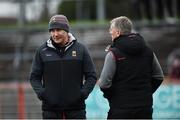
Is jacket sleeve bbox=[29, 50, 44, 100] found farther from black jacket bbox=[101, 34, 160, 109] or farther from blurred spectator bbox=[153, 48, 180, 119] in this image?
blurred spectator bbox=[153, 48, 180, 119]

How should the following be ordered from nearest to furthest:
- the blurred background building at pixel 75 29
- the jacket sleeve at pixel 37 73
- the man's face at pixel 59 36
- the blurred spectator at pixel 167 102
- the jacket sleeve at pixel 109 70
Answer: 1. the jacket sleeve at pixel 109 70
2. the man's face at pixel 59 36
3. the jacket sleeve at pixel 37 73
4. the blurred spectator at pixel 167 102
5. the blurred background building at pixel 75 29

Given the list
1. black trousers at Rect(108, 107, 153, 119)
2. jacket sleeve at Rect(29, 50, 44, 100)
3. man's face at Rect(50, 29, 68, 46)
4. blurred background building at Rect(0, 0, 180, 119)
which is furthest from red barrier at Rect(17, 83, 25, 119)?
black trousers at Rect(108, 107, 153, 119)

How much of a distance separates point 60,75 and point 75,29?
2702cm

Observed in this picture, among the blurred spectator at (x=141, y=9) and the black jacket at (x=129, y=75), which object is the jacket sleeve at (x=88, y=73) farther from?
the blurred spectator at (x=141, y=9)

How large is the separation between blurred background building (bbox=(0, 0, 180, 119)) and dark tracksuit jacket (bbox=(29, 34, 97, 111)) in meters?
7.16

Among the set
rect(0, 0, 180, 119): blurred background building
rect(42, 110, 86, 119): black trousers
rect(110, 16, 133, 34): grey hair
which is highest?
rect(110, 16, 133, 34): grey hair

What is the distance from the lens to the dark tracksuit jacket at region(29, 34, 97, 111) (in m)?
7.31

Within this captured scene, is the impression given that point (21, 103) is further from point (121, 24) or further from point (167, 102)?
point (121, 24)

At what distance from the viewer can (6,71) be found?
30031mm

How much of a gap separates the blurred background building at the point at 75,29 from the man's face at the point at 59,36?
725 cm

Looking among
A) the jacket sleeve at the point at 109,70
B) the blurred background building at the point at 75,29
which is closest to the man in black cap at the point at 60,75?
→ the jacket sleeve at the point at 109,70

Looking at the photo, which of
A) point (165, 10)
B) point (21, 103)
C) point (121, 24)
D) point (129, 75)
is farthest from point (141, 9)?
point (129, 75)

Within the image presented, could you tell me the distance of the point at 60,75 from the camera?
24.0 ft

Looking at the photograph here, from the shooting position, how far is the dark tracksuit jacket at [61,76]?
24.0 feet
